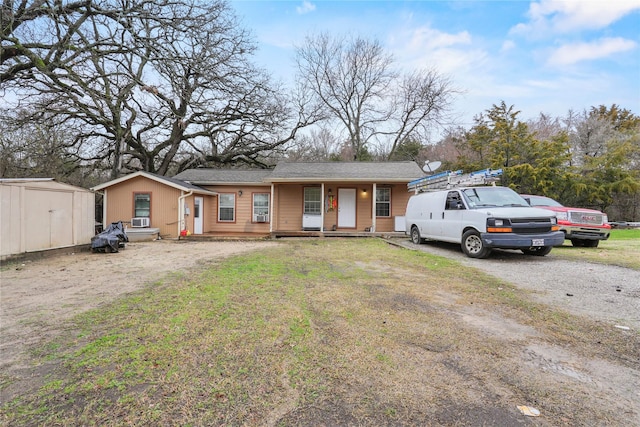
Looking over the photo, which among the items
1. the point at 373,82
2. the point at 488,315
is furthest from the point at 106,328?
the point at 373,82

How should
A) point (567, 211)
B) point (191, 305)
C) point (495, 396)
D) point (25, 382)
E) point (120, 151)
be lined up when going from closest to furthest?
point (495, 396) → point (25, 382) → point (191, 305) → point (567, 211) → point (120, 151)

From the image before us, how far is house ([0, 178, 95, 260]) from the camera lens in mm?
6410

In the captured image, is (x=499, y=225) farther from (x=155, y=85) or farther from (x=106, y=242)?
(x=155, y=85)

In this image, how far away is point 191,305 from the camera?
3.60 meters

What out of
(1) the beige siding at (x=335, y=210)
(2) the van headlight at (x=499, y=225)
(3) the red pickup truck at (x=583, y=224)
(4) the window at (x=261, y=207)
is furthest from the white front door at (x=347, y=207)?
(3) the red pickup truck at (x=583, y=224)

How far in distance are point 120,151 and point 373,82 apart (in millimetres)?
19600

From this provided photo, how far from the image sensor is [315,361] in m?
2.28

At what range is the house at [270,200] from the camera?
475 inches

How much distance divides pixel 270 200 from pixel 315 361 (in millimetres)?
12244

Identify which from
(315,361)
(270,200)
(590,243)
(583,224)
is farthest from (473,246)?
(270,200)

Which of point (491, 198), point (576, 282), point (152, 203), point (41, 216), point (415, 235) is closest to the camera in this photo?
point (576, 282)

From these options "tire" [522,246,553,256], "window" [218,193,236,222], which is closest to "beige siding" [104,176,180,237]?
"window" [218,193,236,222]

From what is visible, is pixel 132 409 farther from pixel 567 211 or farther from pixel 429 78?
pixel 429 78

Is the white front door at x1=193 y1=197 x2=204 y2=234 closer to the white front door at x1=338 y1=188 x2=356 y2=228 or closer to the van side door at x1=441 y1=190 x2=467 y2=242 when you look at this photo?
the white front door at x1=338 y1=188 x2=356 y2=228
